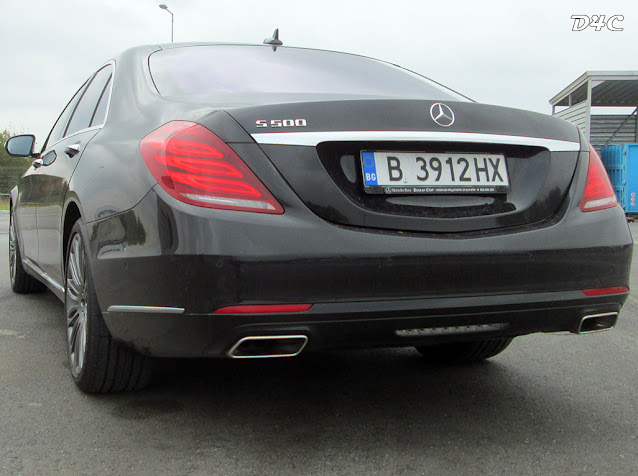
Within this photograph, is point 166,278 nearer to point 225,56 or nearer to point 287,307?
point 287,307

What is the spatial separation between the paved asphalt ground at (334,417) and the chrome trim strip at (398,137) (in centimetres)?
97

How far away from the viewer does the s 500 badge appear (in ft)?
7.03

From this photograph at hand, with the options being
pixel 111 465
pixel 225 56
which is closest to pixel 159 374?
pixel 111 465

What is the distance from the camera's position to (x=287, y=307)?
6.71 feet

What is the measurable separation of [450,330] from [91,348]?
129 centimetres

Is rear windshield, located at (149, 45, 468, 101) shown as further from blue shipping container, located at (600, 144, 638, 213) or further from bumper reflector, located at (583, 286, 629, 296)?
blue shipping container, located at (600, 144, 638, 213)

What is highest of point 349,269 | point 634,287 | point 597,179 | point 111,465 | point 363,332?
point 597,179

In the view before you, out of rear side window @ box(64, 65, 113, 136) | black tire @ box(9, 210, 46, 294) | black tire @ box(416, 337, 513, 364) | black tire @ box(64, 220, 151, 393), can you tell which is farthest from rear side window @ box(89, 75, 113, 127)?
black tire @ box(9, 210, 46, 294)

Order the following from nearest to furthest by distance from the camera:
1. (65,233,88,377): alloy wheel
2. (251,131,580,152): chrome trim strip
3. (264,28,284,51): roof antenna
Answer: (251,131,580,152): chrome trim strip
(65,233,88,377): alloy wheel
(264,28,284,51): roof antenna

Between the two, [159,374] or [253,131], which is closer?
[253,131]

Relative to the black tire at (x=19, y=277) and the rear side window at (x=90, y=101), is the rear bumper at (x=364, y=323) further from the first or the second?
the black tire at (x=19, y=277)

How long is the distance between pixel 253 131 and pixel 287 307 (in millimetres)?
528

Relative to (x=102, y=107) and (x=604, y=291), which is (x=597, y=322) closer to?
(x=604, y=291)

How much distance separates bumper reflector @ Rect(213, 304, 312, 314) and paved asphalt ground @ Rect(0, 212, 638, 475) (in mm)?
486
